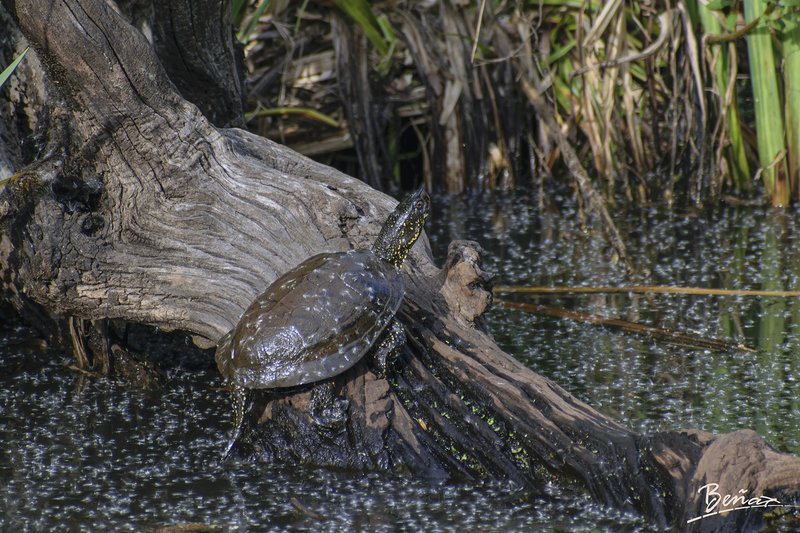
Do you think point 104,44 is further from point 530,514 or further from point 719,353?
point 719,353

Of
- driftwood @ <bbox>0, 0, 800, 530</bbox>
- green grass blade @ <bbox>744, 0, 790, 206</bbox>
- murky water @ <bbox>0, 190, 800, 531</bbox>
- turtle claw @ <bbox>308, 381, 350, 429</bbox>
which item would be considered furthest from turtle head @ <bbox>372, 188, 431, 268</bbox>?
green grass blade @ <bbox>744, 0, 790, 206</bbox>

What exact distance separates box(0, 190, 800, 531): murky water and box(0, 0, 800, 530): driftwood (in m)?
0.10

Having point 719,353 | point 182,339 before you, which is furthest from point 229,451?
point 719,353

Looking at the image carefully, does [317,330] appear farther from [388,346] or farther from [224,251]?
[224,251]

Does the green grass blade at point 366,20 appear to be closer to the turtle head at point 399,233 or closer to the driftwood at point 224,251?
the driftwood at point 224,251

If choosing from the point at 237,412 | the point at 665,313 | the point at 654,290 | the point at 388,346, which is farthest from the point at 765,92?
the point at 237,412

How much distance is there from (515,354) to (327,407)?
78 centimetres

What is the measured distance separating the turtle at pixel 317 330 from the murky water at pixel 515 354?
0.20m

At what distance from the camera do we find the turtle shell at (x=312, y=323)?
1808mm

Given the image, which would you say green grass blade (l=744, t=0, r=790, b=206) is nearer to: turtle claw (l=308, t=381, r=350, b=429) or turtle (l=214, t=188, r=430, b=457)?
turtle (l=214, t=188, r=430, b=457)

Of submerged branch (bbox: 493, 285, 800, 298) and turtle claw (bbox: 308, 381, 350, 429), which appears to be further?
submerged branch (bbox: 493, 285, 800, 298)

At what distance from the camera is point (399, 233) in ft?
6.89

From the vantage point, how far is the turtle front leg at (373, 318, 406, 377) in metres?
1.82

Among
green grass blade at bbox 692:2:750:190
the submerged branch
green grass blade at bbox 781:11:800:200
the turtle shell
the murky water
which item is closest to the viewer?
the murky water
